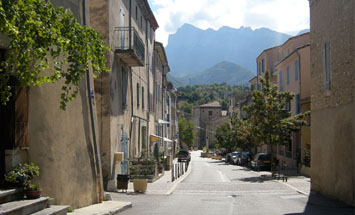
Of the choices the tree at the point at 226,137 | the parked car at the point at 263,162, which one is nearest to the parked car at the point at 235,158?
the tree at the point at 226,137

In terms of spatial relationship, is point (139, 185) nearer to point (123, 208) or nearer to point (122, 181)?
point (122, 181)

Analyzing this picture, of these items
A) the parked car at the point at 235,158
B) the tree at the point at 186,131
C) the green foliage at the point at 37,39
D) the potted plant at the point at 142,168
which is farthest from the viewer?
the tree at the point at 186,131

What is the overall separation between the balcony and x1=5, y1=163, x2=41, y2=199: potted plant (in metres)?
11.5

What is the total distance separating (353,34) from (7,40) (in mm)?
10298

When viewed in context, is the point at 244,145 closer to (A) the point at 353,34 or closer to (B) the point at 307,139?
(B) the point at 307,139

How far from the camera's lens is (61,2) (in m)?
11.3

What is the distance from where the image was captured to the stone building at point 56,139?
9.05m

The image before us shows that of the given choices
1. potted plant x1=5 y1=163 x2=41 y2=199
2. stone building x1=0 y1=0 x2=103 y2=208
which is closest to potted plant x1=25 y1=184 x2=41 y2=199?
potted plant x1=5 y1=163 x2=41 y2=199

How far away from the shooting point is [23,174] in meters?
8.82

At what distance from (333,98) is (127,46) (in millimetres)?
10218

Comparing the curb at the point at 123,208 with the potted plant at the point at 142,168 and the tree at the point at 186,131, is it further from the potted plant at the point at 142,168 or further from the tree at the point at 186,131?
the tree at the point at 186,131

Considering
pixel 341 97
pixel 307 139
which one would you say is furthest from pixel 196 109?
pixel 341 97

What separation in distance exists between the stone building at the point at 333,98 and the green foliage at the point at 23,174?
961 centimetres

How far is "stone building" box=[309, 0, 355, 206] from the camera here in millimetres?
13586
